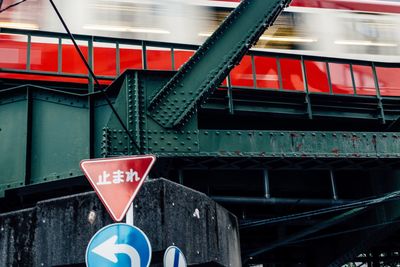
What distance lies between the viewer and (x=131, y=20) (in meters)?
12.2

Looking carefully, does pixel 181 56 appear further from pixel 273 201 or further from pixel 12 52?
pixel 273 201

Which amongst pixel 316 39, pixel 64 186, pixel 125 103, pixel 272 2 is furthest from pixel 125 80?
pixel 316 39

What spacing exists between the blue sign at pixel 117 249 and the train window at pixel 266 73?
711cm

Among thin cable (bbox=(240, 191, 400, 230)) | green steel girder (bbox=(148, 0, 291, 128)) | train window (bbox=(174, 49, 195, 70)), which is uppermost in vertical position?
train window (bbox=(174, 49, 195, 70))

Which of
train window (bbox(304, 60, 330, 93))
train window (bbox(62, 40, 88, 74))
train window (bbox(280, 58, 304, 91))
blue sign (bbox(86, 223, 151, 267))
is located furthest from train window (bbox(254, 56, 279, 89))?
blue sign (bbox(86, 223, 151, 267))

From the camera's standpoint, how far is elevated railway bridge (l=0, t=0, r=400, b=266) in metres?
8.52

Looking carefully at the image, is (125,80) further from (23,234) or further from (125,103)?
(23,234)

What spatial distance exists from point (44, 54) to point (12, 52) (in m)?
0.61

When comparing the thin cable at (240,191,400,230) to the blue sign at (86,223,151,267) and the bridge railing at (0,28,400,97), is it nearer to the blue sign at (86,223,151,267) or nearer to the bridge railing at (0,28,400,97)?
the bridge railing at (0,28,400,97)

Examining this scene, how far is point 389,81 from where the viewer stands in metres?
13.1

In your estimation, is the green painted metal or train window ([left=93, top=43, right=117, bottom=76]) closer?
the green painted metal

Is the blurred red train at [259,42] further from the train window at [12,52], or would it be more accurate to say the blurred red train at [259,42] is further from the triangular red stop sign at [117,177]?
the triangular red stop sign at [117,177]

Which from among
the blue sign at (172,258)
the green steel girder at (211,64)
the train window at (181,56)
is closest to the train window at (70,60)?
the train window at (181,56)

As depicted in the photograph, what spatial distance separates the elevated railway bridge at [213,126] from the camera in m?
8.52
